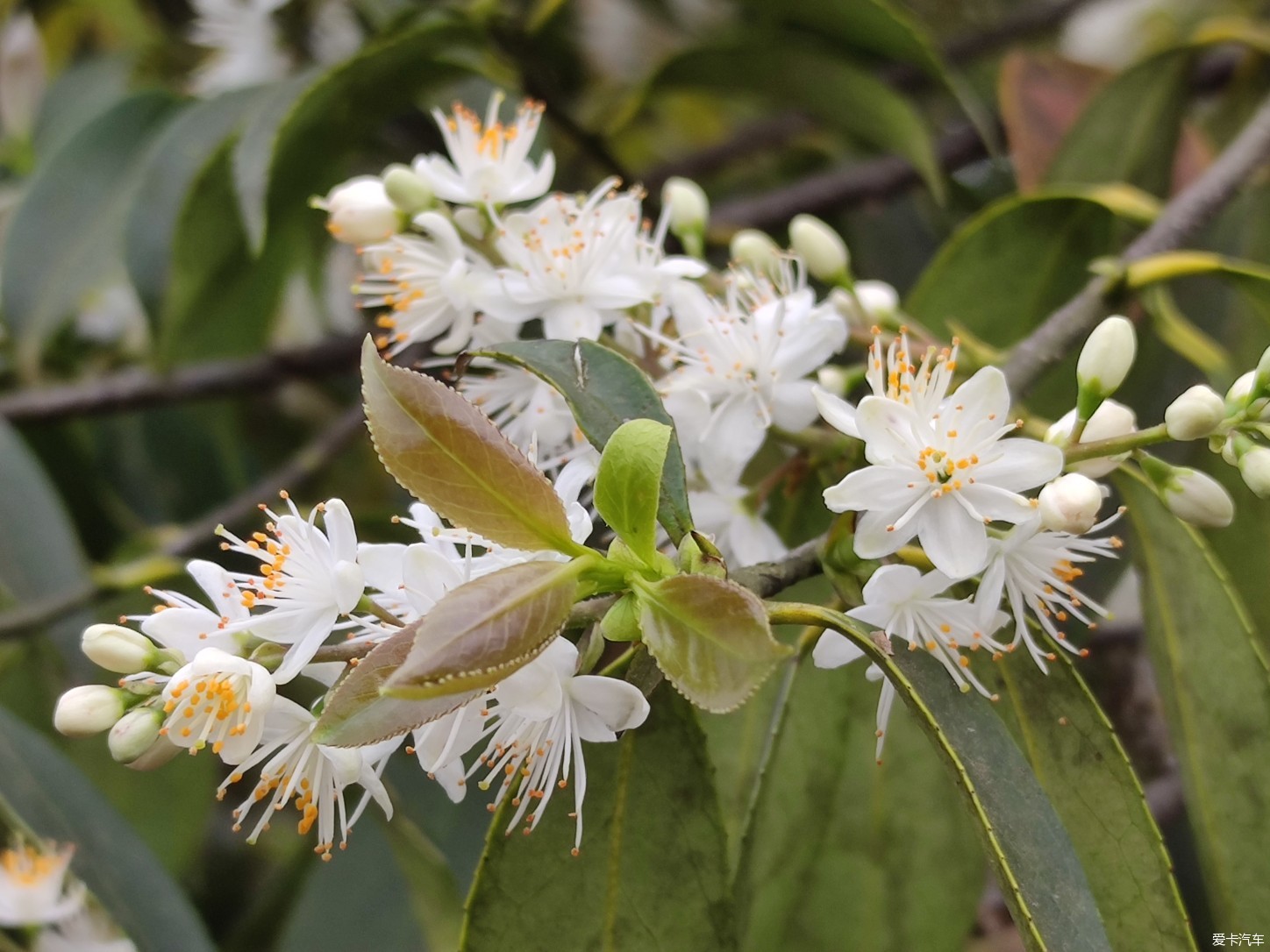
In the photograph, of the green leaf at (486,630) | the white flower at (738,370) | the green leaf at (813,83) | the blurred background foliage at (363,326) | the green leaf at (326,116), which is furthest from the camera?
the green leaf at (813,83)

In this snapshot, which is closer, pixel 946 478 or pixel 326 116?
pixel 946 478

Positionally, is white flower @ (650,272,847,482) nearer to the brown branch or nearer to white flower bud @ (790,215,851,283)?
white flower bud @ (790,215,851,283)

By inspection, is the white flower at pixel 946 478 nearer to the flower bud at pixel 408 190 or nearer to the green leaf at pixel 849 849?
the green leaf at pixel 849 849

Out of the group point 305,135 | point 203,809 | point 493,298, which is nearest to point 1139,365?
point 493,298

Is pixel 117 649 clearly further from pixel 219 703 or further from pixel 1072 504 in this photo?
pixel 1072 504

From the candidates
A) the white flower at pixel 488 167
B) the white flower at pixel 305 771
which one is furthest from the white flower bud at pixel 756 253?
the white flower at pixel 305 771

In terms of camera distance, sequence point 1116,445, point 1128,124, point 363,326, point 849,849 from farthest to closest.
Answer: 1. point 363,326
2. point 1128,124
3. point 849,849
4. point 1116,445

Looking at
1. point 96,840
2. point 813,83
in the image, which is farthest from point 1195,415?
point 96,840
